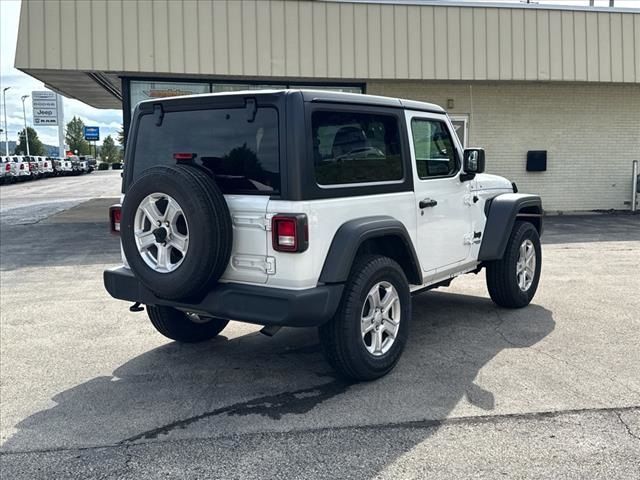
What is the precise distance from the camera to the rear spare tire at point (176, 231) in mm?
3857

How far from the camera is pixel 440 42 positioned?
1371 cm

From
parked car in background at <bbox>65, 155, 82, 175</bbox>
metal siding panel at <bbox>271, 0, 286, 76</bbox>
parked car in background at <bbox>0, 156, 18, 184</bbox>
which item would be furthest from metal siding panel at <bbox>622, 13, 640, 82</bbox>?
parked car in background at <bbox>65, 155, 82, 175</bbox>

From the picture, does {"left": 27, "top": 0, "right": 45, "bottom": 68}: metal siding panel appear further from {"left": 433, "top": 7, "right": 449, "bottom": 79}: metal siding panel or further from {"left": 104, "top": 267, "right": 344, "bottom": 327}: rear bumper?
{"left": 104, "top": 267, "right": 344, "bottom": 327}: rear bumper

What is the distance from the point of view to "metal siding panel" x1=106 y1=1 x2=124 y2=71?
40.9ft

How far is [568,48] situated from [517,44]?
47.7 inches

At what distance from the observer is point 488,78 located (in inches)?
551

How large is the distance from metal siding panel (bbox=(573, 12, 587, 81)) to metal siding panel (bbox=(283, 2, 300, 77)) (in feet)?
20.3

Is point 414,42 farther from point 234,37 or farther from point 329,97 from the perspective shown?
point 329,97

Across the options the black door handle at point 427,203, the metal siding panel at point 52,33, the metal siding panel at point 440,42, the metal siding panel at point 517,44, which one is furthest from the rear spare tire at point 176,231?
the metal siding panel at point 517,44

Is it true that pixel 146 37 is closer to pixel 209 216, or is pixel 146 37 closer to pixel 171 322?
pixel 171 322

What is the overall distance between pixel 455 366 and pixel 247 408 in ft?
5.32

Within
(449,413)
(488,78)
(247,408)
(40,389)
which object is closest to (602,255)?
(488,78)

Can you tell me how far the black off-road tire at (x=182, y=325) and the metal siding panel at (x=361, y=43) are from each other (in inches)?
357

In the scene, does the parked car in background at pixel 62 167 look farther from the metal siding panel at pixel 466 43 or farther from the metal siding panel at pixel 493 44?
the metal siding panel at pixel 493 44
